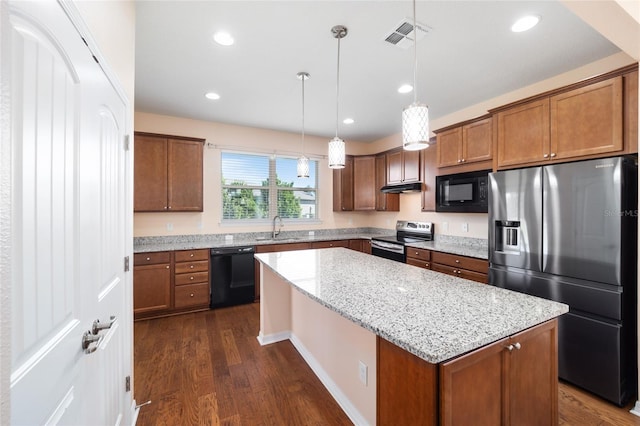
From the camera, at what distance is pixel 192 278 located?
3.60 metres

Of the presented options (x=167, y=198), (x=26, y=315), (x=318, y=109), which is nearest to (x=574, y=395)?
(x=26, y=315)

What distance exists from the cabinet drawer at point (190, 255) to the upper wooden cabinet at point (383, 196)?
2907 millimetres

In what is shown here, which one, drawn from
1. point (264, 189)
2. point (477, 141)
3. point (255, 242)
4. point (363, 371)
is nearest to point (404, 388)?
point (363, 371)

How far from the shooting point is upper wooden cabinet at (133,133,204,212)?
3545 millimetres

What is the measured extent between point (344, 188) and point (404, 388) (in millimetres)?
4135

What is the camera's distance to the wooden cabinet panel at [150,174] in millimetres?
3521

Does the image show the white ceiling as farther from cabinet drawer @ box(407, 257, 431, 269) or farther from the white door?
cabinet drawer @ box(407, 257, 431, 269)

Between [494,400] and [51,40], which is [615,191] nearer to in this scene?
[494,400]

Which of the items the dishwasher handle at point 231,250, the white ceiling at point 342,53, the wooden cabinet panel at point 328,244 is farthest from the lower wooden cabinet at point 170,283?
the white ceiling at point 342,53

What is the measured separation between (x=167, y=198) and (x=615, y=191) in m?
4.42

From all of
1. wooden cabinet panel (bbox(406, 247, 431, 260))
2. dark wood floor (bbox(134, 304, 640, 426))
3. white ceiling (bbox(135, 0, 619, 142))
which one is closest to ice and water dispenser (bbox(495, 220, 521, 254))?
wooden cabinet panel (bbox(406, 247, 431, 260))

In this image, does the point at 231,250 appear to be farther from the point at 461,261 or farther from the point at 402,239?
the point at 461,261

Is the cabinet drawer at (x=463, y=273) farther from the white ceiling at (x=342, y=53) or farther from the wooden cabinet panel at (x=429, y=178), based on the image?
the white ceiling at (x=342, y=53)

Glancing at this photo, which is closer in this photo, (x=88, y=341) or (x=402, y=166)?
(x=88, y=341)
